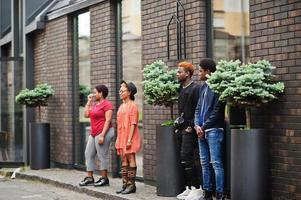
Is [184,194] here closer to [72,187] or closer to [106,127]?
[106,127]

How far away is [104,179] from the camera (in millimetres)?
9805

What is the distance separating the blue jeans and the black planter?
6219mm

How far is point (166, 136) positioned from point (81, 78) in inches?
174

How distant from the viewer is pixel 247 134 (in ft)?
22.0

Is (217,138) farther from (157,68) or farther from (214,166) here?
(157,68)

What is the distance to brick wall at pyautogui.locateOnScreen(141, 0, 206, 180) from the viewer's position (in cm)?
866

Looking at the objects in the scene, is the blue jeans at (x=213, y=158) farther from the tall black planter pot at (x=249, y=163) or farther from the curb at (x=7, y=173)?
the curb at (x=7, y=173)

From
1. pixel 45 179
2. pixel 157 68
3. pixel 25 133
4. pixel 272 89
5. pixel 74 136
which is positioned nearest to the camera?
pixel 272 89

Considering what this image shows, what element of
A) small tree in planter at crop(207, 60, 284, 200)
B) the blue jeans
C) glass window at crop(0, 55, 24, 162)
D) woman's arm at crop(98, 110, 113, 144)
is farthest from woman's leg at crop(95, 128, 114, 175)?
glass window at crop(0, 55, 24, 162)

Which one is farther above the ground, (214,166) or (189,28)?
(189,28)

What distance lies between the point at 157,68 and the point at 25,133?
6.58 metres

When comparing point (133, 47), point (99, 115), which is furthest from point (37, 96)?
point (99, 115)

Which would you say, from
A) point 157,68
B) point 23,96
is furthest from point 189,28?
point 23,96

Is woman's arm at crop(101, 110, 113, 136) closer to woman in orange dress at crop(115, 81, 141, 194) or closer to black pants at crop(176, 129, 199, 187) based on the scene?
woman in orange dress at crop(115, 81, 141, 194)
